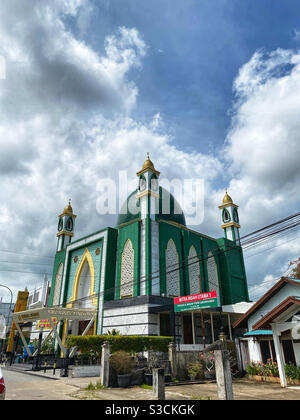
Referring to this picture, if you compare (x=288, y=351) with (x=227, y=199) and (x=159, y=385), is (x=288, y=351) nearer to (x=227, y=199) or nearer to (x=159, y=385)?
(x=159, y=385)

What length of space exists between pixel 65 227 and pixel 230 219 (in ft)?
67.1

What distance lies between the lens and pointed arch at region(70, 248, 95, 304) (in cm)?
3062

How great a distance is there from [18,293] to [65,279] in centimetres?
1030

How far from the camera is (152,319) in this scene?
2234cm

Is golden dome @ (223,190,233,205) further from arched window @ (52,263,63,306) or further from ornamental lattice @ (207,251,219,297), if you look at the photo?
arched window @ (52,263,63,306)

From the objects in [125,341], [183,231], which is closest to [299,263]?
[183,231]

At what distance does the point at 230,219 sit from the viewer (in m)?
37.3

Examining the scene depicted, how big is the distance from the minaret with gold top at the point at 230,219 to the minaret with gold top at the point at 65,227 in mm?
18908

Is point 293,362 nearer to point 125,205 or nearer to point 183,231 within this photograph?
point 183,231

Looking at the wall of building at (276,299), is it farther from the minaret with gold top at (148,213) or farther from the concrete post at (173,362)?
the minaret with gold top at (148,213)

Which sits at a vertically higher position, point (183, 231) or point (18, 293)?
point (183, 231)

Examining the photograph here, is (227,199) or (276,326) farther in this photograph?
(227,199)

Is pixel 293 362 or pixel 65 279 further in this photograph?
pixel 65 279

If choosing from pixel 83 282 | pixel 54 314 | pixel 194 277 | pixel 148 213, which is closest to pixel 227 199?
pixel 194 277
